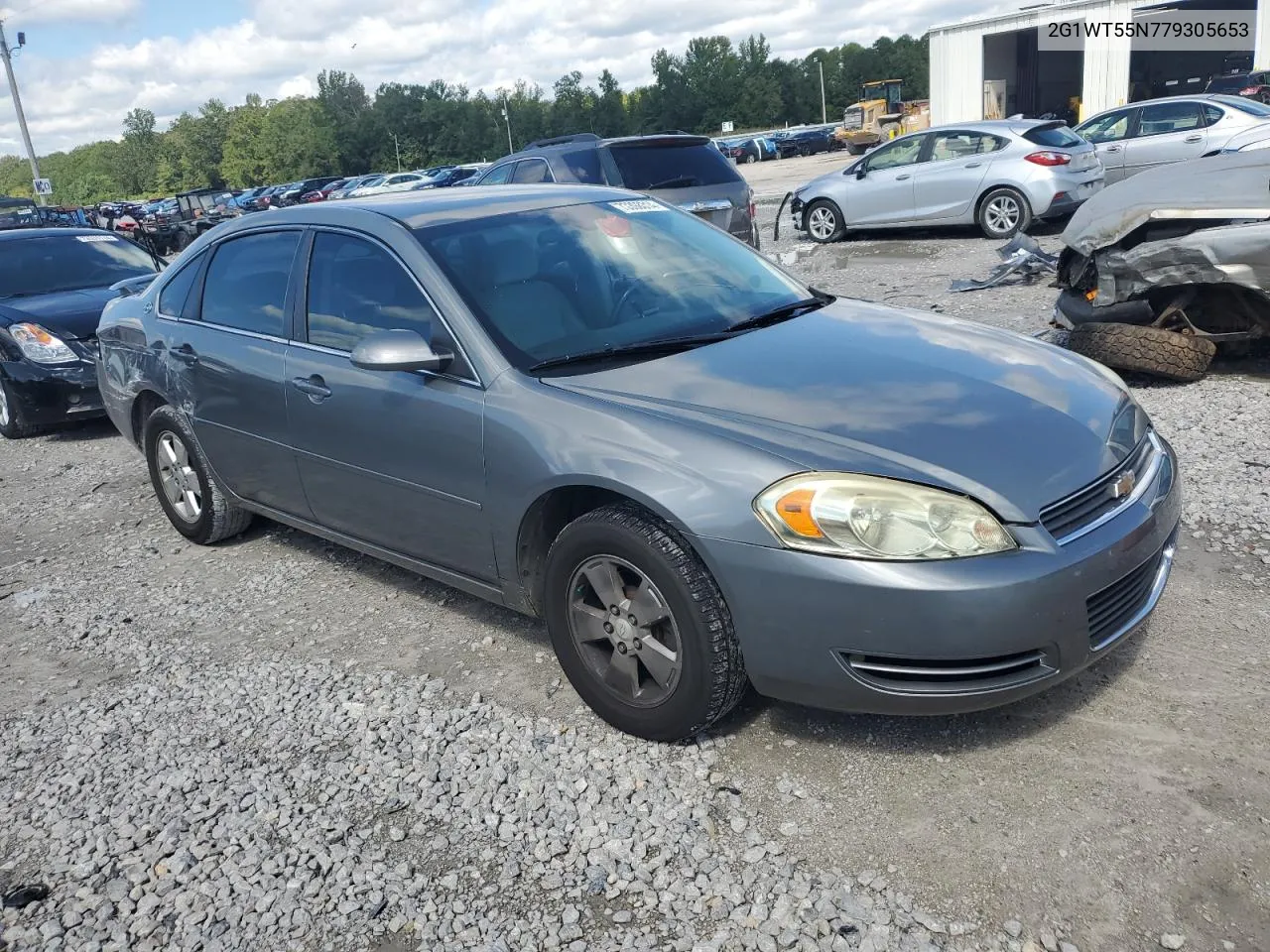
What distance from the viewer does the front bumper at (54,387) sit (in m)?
8.02

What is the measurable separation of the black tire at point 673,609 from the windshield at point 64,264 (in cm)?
756

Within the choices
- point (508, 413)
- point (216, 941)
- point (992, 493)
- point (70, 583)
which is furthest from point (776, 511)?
point (70, 583)

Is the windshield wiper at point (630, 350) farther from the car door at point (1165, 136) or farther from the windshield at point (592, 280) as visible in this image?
the car door at point (1165, 136)

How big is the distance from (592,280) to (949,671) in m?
1.89

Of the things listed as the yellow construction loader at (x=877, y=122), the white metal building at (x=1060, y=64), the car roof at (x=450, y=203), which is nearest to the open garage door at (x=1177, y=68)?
the white metal building at (x=1060, y=64)

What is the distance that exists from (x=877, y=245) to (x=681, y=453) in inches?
480

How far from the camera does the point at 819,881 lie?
254 cm

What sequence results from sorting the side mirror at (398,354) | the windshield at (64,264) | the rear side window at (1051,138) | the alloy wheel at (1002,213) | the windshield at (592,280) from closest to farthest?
the side mirror at (398,354) < the windshield at (592,280) < the windshield at (64,264) < the rear side window at (1051,138) < the alloy wheel at (1002,213)

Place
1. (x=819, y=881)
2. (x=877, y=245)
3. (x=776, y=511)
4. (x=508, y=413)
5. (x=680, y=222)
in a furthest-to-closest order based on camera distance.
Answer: (x=877, y=245) < (x=680, y=222) < (x=508, y=413) < (x=776, y=511) < (x=819, y=881)

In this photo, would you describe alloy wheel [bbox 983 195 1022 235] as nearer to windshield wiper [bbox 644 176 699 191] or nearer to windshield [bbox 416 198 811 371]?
windshield wiper [bbox 644 176 699 191]

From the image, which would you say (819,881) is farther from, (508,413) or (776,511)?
(508,413)

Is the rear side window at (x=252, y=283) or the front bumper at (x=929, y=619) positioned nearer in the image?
the front bumper at (x=929, y=619)

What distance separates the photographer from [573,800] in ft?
9.75

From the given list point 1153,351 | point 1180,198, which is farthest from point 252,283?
point 1180,198
